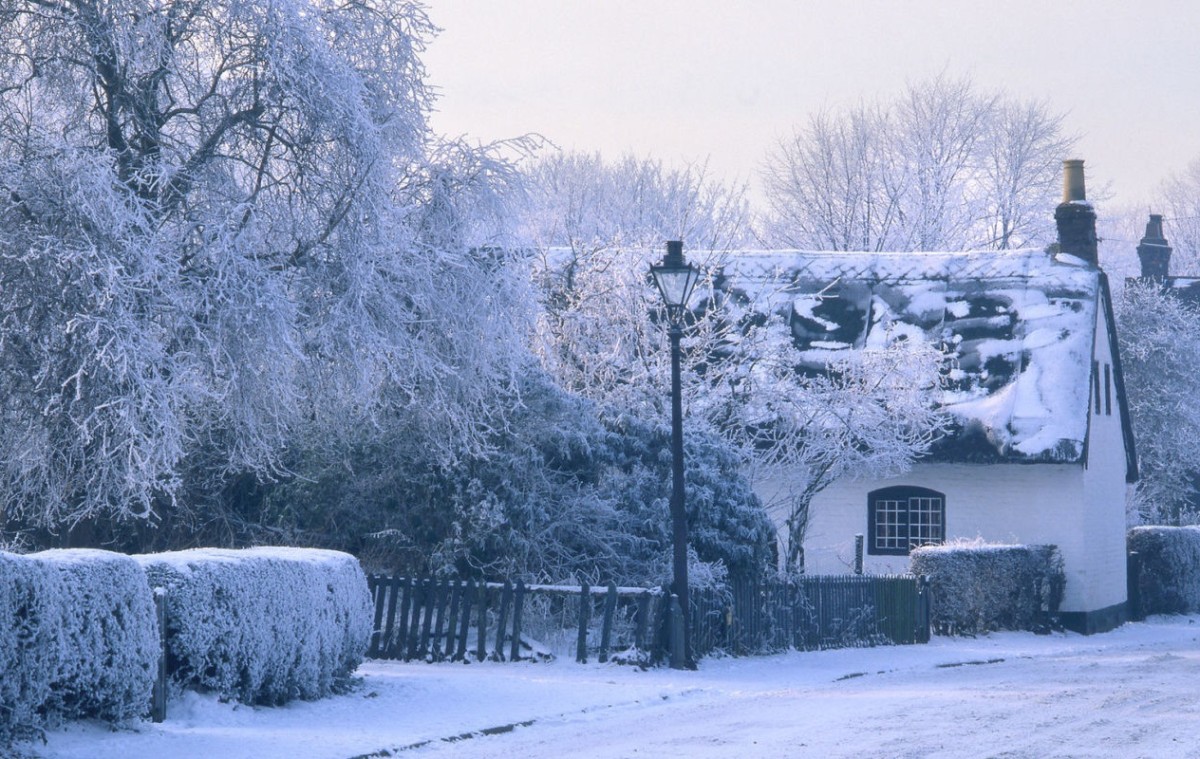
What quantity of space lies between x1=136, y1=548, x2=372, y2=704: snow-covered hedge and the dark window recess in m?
22.2

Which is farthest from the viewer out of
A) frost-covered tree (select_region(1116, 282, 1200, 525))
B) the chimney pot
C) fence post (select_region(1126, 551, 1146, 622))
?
frost-covered tree (select_region(1116, 282, 1200, 525))

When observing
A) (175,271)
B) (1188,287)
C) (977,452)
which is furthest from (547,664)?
(1188,287)

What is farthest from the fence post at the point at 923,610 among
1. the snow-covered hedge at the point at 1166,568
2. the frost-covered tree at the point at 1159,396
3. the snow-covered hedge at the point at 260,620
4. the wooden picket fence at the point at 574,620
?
the frost-covered tree at the point at 1159,396

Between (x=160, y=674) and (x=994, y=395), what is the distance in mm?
21248

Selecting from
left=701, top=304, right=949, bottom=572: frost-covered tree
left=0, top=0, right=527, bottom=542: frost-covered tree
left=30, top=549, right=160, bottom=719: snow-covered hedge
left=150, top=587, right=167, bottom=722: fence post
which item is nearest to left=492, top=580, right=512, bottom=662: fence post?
left=0, top=0, right=527, bottom=542: frost-covered tree

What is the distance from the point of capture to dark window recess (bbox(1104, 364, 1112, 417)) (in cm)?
3294

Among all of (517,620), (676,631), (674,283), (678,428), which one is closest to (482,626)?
(517,620)

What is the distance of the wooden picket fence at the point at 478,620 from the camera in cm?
1811

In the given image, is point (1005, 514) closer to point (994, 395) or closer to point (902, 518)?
point (902, 518)

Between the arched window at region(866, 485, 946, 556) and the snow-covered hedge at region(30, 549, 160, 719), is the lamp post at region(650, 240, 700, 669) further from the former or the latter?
the arched window at region(866, 485, 946, 556)

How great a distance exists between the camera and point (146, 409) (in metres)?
16.2

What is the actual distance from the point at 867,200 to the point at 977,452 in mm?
24483

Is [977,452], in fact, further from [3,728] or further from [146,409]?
[3,728]

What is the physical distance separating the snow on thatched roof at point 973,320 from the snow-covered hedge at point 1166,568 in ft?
16.2
